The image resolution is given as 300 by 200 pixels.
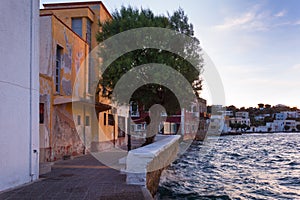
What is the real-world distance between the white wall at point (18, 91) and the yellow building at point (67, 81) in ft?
14.5

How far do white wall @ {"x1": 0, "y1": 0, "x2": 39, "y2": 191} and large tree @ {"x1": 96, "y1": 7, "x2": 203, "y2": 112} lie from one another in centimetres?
725

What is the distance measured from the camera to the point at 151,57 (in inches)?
643

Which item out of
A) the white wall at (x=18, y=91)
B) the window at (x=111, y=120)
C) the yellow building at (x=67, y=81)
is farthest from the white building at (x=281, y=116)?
the white wall at (x=18, y=91)

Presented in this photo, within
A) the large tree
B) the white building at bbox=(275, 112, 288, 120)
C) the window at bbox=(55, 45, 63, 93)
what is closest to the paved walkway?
the window at bbox=(55, 45, 63, 93)

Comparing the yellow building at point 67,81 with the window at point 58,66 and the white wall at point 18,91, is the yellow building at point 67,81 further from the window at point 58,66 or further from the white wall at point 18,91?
the white wall at point 18,91

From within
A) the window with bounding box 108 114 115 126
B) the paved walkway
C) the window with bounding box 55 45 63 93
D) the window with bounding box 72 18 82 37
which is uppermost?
the window with bounding box 72 18 82 37

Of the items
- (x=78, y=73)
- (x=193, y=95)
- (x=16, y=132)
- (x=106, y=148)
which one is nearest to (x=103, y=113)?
(x=106, y=148)

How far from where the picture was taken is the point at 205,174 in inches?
677

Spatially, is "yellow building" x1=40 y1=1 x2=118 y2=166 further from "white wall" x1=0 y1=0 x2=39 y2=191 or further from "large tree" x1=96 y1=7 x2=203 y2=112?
"white wall" x1=0 y1=0 x2=39 y2=191

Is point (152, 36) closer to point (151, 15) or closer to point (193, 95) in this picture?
point (151, 15)

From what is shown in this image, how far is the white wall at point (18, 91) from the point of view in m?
7.74

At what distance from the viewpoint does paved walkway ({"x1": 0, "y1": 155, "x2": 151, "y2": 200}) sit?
7215mm

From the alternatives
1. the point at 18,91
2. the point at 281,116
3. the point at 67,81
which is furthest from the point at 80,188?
the point at 281,116

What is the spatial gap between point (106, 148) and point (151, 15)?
31.3 feet
